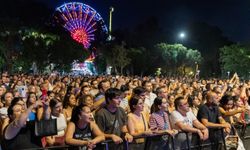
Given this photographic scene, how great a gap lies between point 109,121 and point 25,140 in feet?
4.50

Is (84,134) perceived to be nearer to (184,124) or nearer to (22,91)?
(184,124)

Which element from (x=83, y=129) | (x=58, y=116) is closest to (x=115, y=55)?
(x=58, y=116)

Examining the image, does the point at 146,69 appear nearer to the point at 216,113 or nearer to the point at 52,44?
the point at 52,44

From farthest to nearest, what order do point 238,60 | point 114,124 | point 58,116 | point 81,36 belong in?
1. point 238,60
2. point 81,36
3. point 58,116
4. point 114,124

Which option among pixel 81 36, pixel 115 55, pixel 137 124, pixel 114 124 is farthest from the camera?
pixel 115 55

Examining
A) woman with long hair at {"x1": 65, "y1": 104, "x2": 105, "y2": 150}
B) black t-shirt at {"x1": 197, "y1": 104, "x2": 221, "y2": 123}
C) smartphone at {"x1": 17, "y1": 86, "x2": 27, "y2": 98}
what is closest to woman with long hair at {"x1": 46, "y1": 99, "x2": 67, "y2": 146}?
woman with long hair at {"x1": 65, "y1": 104, "x2": 105, "y2": 150}

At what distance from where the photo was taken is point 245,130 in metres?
8.25

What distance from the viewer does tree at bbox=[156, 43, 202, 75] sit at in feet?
229

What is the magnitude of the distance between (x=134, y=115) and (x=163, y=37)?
8056 centimetres

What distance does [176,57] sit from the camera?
70.6 m

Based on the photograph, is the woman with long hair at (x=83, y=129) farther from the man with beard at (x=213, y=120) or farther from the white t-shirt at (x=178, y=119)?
the man with beard at (x=213, y=120)

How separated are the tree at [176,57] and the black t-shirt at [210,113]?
62120mm

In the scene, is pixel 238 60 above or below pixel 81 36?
below

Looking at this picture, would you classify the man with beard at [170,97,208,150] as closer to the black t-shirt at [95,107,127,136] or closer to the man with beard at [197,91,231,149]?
the man with beard at [197,91,231,149]
